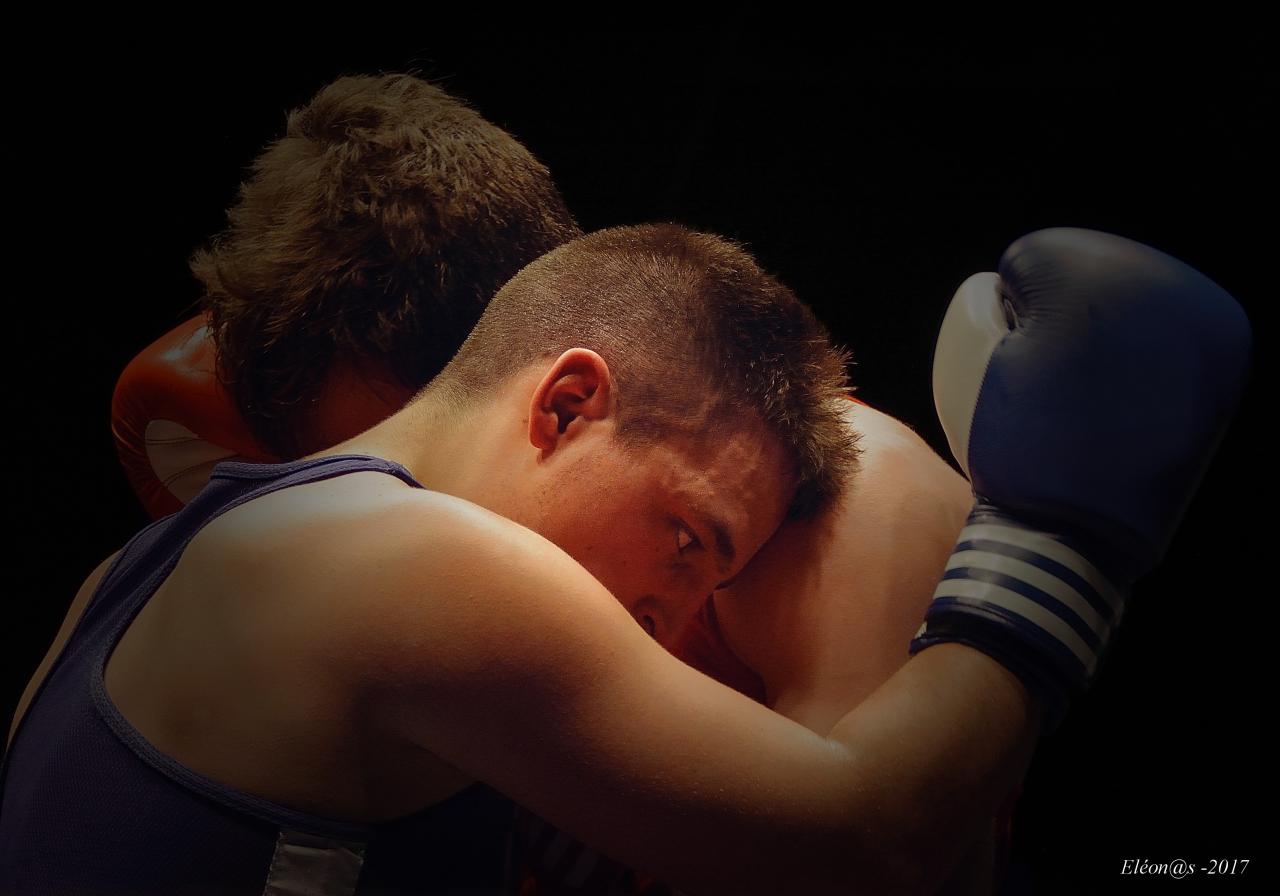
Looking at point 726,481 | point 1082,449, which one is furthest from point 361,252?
point 1082,449

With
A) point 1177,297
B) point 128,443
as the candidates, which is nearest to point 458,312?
point 128,443

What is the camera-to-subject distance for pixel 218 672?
2.78 feet

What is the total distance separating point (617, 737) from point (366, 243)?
627mm

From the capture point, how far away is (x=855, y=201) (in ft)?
3.88

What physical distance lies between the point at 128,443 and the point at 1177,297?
1261mm

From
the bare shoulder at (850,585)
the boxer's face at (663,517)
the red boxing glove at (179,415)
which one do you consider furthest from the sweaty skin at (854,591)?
the red boxing glove at (179,415)

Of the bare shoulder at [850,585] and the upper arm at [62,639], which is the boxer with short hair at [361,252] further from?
the bare shoulder at [850,585]

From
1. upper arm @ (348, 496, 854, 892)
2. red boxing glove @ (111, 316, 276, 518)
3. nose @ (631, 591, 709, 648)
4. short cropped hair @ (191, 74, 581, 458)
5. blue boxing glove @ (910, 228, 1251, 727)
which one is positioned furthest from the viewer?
red boxing glove @ (111, 316, 276, 518)

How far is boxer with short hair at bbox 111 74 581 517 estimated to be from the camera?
3.68 feet

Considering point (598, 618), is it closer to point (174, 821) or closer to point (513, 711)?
point (513, 711)

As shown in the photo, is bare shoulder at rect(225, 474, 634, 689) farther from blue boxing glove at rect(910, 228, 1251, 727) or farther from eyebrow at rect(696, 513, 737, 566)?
blue boxing glove at rect(910, 228, 1251, 727)

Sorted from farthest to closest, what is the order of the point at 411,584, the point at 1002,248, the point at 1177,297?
the point at 1002,248 < the point at 1177,297 < the point at 411,584

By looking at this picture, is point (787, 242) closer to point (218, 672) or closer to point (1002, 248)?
point (1002, 248)

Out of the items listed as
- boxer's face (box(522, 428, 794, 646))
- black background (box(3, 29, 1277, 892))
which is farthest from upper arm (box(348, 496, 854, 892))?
black background (box(3, 29, 1277, 892))
